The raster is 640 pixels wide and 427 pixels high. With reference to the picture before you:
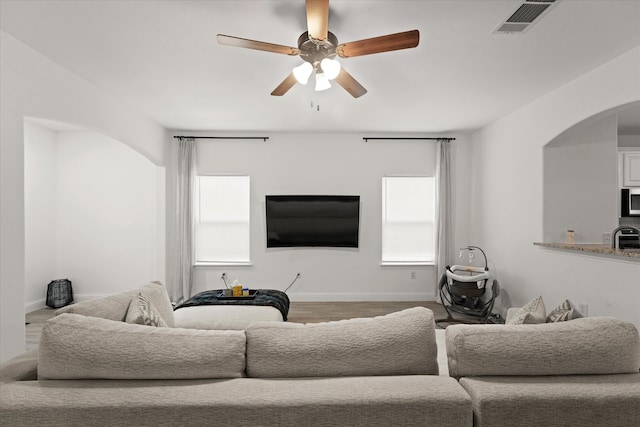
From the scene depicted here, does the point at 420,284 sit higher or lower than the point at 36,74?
lower

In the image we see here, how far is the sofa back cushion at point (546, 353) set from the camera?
1.42m

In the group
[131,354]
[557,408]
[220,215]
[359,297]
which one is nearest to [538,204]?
[359,297]

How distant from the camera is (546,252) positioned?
13.9 ft

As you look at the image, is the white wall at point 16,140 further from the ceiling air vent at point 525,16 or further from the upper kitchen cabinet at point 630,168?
the upper kitchen cabinet at point 630,168

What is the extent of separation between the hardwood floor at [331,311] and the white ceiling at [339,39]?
278 cm

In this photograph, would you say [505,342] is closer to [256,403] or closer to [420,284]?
[256,403]

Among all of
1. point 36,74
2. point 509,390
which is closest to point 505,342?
point 509,390

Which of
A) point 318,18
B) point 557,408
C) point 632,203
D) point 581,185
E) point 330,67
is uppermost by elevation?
point 318,18

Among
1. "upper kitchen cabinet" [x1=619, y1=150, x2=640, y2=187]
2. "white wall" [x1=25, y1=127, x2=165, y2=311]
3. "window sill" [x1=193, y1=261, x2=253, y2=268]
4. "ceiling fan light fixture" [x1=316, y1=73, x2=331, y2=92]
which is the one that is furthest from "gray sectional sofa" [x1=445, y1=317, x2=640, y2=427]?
"white wall" [x1=25, y1=127, x2=165, y2=311]

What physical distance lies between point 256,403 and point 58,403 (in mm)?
672

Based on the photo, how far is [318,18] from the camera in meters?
2.18

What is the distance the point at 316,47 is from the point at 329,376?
2100 millimetres

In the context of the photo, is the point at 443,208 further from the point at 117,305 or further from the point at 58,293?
the point at 58,293

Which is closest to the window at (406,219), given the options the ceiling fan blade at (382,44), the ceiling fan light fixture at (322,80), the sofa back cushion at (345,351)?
the ceiling fan light fixture at (322,80)
